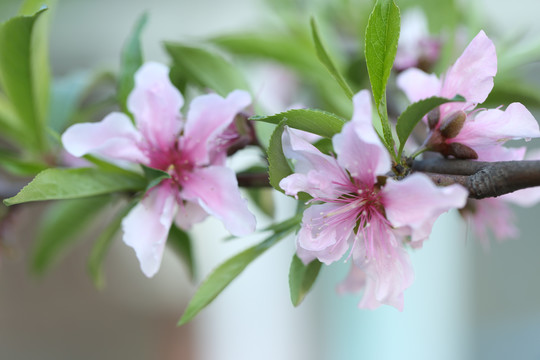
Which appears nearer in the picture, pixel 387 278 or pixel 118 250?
pixel 387 278

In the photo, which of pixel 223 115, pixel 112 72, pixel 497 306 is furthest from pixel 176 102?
pixel 497 306

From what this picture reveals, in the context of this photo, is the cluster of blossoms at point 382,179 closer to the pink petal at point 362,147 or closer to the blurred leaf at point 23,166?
the pink petal at point 362,147

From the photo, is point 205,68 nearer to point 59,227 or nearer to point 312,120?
point 312,120

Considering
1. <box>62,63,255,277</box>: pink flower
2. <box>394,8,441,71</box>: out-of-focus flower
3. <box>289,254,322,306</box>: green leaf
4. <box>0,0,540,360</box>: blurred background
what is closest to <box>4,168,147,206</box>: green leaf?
<box>62,63,255,277</box>: pink flower

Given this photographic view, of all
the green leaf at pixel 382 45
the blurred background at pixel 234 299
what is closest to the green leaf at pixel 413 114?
the green leaf at pixel 382 45

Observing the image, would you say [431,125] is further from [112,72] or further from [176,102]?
[112,72]
